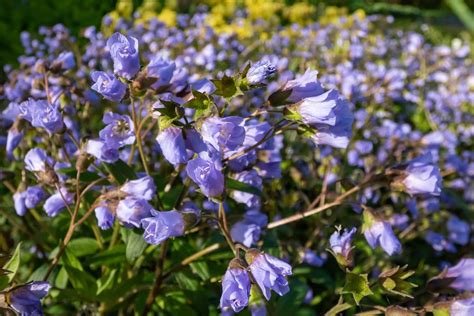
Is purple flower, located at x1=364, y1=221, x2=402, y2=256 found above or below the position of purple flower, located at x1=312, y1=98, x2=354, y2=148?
below

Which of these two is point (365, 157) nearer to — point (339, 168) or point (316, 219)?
point (339, 168)

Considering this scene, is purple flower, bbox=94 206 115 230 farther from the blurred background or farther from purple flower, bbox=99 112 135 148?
the blurred background

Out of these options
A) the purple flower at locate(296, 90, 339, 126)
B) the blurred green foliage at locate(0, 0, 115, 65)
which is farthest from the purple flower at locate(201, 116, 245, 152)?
the blurred green foliage at locate(0, 0, 115, 65)

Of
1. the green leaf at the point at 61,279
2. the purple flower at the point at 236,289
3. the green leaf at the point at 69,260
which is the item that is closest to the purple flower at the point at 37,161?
the green leaf at the point at 69,260

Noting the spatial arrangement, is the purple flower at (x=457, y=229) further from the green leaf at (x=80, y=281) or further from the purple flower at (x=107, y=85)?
the purple flower at (x=107, y=85)

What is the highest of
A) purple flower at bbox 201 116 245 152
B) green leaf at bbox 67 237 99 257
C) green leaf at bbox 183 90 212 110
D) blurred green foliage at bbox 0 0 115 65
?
green leaf at bbox 183 90 212 110

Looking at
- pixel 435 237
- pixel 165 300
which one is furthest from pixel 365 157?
pixel 165 300
